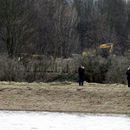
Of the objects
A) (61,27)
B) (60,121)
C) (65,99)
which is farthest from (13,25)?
(60,121)

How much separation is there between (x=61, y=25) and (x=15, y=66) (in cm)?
3161

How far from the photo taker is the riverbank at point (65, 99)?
17.9 metres

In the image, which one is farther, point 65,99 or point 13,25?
point 13,25

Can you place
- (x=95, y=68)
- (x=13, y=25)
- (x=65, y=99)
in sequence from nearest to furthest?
(x=65, y=99) → (x=95, y=68) → (x=13, y=25)

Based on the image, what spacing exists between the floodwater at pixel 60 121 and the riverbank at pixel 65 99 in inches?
51.0

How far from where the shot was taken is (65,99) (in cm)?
1962

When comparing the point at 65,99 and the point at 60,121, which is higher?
the point at 65,99

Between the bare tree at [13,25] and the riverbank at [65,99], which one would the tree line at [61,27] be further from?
the riverbank at [65,99]

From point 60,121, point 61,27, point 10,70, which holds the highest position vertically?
point 61,27

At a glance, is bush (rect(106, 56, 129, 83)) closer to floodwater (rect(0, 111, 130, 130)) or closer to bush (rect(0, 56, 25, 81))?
bush (rect(0, 56, 25, 81))

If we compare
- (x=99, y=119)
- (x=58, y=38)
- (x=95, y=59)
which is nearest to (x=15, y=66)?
(x=95, y=59)

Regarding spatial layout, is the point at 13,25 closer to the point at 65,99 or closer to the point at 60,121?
the point at 65,99

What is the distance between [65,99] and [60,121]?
5276mm

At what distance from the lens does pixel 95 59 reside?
123 feet
